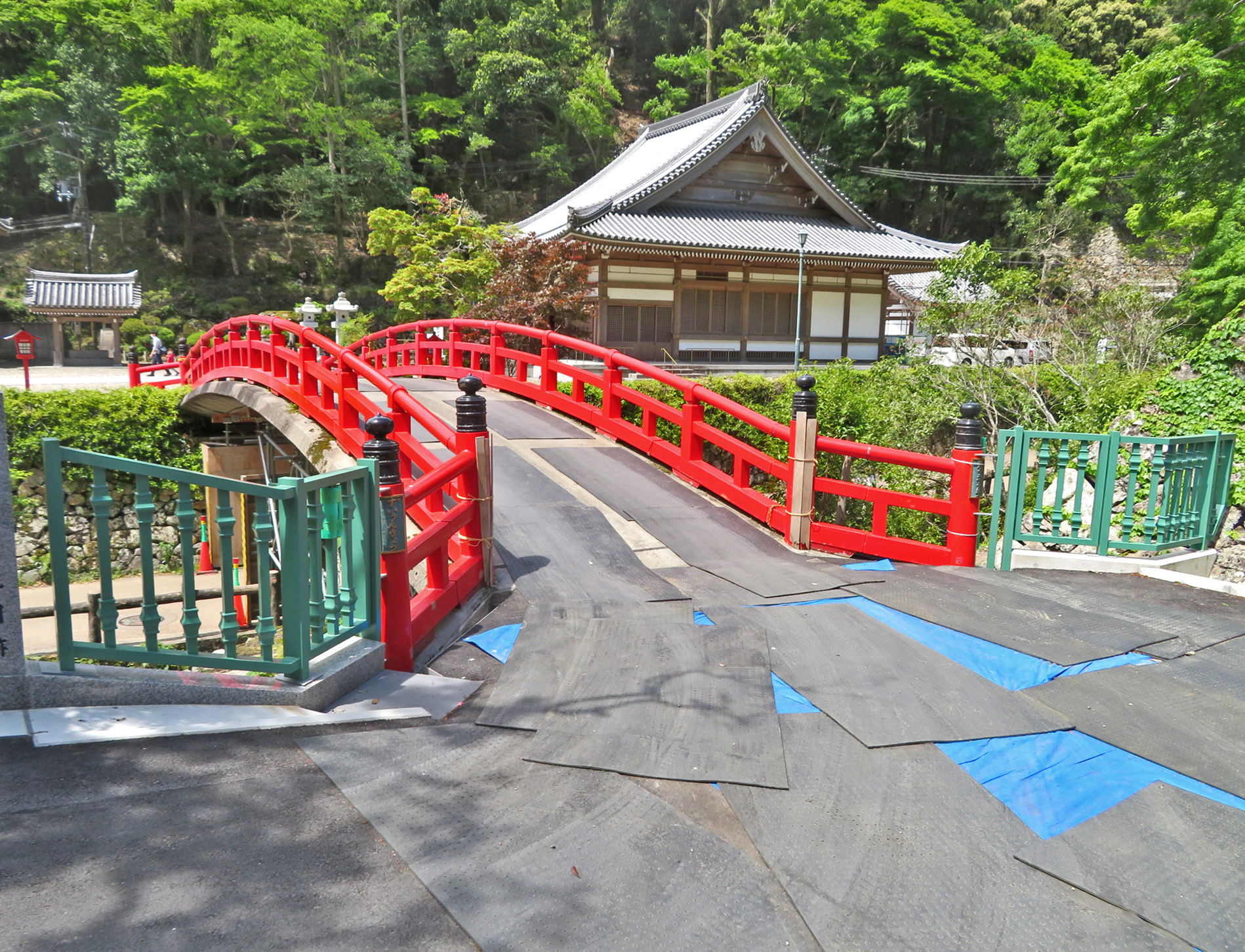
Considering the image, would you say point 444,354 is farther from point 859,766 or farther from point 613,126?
point 613,126

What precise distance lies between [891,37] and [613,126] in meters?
13.6

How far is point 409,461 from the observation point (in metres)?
7.34

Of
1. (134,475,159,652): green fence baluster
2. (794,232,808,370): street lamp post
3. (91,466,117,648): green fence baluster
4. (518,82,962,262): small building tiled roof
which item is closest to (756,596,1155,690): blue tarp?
(134,475,159,652): green fence baluster

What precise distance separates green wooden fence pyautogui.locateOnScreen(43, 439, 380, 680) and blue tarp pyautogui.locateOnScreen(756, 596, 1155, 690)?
120 inches

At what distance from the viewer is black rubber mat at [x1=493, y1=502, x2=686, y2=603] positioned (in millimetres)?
5262

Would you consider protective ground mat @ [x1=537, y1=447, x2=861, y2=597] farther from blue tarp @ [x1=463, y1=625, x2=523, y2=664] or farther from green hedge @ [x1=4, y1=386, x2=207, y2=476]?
green hedge @ [x1=4, y1=386, x2=207, y2=476]

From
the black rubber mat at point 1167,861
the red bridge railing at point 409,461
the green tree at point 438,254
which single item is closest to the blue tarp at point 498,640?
the red bridge railing at point 409,461

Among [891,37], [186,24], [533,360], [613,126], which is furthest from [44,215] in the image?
[891,37]

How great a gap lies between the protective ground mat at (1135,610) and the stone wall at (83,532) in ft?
47.2

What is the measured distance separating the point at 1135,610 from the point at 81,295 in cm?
3128

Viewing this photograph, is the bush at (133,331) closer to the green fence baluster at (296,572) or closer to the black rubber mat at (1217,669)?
the green fence baluster at (296,572)

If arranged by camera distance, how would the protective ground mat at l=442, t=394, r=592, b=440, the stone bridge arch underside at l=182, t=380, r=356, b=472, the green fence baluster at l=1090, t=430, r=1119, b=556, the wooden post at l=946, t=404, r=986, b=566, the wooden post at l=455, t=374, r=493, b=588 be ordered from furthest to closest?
the protective ground mat at l=442, t=394, r=592, b=440 → the stone bridge arch underside at l=182, t=380, r=356, b=472 → the wooden post at l=946, t=404, r=986, b=566 → the green fence baluster at l=1090, t=430, r=1119, b=556 → the wooden post at l=455, t=374, r=493, b=588

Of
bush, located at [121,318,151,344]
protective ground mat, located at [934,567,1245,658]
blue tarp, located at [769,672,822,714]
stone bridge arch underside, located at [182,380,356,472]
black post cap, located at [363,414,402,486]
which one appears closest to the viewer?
blue tarp, located at [769,672,822,714]

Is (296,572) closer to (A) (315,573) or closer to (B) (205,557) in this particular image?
(A) (315,573)
